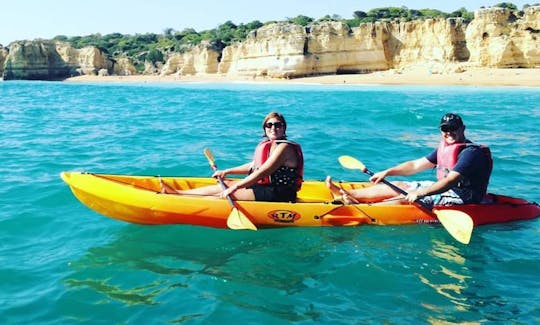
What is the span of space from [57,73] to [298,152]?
54.5 metres

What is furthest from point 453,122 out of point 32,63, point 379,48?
point 32,63

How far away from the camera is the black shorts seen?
5.16 meters

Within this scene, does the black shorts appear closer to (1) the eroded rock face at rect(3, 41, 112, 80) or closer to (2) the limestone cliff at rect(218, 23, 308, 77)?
(2) the limestone cliff at rect(218, 23, 308, 77)

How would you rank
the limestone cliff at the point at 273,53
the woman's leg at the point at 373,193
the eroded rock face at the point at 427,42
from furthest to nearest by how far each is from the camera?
the limestone cliff at the point at 273,53, the eroded rock face at the point at 427,42, the woman's leg at the point at 373,193

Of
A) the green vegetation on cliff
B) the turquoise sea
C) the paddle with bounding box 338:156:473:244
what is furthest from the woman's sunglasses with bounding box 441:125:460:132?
the green vegetation on cliff

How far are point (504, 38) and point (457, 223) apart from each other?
92.1 ft

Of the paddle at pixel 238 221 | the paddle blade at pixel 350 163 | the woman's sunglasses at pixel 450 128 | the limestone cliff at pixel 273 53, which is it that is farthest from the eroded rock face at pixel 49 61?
the woman's sunglasses at pixel 450 128

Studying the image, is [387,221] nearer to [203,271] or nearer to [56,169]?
[203,271]

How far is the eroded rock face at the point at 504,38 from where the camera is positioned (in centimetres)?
2842

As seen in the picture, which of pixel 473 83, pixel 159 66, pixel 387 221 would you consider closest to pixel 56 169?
pixel 387 221

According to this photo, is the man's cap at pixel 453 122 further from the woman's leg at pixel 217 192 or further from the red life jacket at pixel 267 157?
the woman's leg at pixel 217 192

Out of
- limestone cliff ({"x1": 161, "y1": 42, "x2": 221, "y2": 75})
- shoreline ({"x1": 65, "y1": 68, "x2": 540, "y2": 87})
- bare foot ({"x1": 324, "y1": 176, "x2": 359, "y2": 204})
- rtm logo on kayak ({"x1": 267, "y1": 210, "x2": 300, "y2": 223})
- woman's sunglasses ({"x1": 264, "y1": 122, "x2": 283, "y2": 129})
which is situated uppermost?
limestone cliff ({"x1": 161, "y1": 42, "x2": 221, "y2": 75})

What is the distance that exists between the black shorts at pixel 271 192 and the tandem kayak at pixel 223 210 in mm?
140

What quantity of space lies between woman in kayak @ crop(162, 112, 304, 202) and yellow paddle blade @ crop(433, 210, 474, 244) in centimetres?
144
